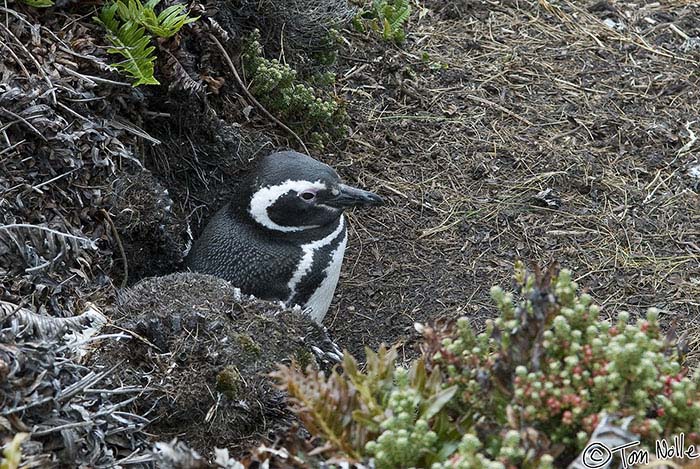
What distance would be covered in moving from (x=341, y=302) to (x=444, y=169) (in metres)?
1.13

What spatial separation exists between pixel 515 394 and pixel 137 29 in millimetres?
2792

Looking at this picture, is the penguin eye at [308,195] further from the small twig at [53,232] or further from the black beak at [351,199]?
the small twig at [53,232]

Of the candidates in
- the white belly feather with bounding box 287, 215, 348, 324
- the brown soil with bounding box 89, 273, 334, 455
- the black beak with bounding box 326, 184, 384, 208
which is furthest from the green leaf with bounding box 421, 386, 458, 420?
the black beak with bounding box 326, 184, 384, 208

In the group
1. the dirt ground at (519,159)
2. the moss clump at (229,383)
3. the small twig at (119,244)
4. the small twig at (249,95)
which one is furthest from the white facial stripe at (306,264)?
the moss clump at (229,383)

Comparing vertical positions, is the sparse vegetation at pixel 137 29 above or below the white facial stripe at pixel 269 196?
above

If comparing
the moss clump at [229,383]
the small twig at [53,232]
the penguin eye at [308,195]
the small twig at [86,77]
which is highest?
the small twig at [86,77]

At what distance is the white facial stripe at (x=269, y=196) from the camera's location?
14.6ft

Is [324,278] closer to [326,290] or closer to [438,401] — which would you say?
[326,290]

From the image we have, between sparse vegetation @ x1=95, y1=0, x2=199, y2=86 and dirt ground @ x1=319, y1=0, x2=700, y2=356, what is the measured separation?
153cm

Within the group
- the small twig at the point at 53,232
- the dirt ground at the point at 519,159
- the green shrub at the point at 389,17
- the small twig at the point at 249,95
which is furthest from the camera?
the green shrub at the point at 389,17

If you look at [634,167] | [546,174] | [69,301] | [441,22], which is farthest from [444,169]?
[69,301]

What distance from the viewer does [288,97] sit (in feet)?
16.8

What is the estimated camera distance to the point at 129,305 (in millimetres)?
3645

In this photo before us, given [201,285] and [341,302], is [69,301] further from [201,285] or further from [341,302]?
[341,302]
